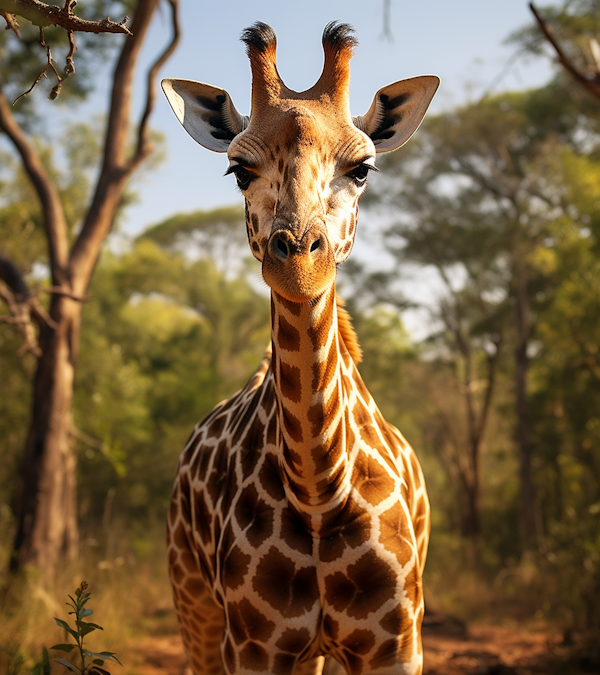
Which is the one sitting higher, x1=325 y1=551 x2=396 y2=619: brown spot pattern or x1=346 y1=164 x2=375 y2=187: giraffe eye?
x1=346 y1=164 x2=375 y2=187: giraffe eye

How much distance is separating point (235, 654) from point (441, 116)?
15.2m

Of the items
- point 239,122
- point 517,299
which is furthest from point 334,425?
point 517,299

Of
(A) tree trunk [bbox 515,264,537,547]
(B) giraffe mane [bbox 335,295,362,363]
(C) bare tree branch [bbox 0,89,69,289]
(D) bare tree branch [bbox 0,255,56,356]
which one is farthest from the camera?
(A) tree trunk [bbox 515,264,537,547]

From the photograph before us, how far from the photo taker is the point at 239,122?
2664mm

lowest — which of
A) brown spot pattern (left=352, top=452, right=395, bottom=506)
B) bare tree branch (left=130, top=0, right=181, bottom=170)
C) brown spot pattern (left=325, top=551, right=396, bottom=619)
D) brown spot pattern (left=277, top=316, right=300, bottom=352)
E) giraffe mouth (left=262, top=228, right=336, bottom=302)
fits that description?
brown spot pattern (left=325, top=551, right=396, bottom=619)

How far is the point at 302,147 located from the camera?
197 centimetres

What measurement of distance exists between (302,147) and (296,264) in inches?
16.6

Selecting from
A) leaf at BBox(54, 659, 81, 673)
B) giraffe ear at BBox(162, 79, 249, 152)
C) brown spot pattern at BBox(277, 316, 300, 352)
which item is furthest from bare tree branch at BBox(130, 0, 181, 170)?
leaf at BBox(54, 659, 81, 673)

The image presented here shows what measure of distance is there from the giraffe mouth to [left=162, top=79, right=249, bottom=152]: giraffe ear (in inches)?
37.2

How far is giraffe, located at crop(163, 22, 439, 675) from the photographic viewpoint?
2.03 metres

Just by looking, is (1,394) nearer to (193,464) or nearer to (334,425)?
(193,464)

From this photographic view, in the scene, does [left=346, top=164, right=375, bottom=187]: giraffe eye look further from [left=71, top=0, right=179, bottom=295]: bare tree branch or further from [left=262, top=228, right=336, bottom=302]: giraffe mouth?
[left=71, top=0, right=179, bottom=295]: bare tree branch

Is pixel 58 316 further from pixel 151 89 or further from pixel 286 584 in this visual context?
pixel 286 584

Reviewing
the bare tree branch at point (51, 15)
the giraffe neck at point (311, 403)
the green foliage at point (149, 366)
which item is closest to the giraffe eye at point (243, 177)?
the giraffe neck at point (311, 403)
